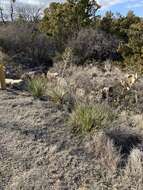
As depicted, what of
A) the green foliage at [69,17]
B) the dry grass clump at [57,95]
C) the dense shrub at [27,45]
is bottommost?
the dense shrub at [27,45]

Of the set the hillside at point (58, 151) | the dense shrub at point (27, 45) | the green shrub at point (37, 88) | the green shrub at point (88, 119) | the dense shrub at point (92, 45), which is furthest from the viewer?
the dense shrub at point (27, 45)

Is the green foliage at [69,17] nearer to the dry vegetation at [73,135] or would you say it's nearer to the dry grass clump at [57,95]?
the dry vegetation at [73,135]

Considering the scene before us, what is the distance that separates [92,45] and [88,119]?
1505cm

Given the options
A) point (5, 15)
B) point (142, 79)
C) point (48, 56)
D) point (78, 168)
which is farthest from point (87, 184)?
point (5, 15)

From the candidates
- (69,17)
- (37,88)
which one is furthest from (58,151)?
(69,17)

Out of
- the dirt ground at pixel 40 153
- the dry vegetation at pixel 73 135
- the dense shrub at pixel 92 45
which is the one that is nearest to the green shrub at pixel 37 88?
the dry vegetation at pixel 73 135

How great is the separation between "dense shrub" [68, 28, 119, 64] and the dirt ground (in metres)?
13.0

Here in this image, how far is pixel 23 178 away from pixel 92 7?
20383 millimetres

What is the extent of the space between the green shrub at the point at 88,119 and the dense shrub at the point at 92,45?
43.1ft

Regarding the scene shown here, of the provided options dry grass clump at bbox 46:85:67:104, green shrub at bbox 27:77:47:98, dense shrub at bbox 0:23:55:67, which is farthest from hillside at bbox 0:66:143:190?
dense shrub at bbox 0:23:55:67

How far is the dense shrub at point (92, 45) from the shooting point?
870 inches

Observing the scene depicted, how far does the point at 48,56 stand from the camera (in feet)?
80.8

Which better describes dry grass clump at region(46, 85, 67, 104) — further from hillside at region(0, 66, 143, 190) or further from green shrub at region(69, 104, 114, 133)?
green shrub at region(69, 104, 114, 133)

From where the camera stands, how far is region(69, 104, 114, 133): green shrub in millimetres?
7910
